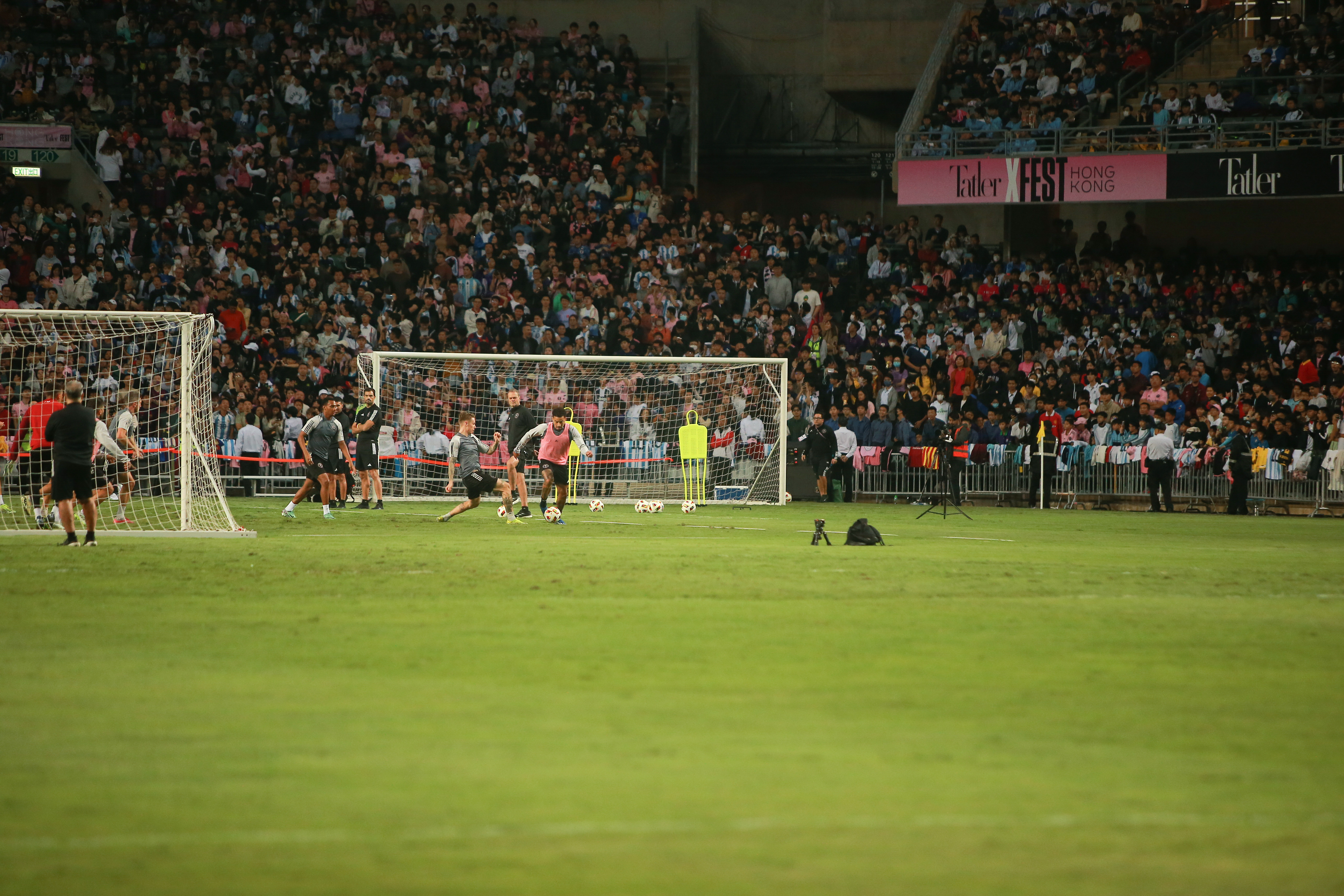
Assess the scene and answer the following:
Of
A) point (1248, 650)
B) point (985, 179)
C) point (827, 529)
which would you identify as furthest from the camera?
point (985, 179)

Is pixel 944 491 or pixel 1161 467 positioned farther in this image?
pixel 1161 467

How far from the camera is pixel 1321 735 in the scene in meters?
7.11

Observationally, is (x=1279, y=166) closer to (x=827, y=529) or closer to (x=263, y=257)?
(x=827, y=529)

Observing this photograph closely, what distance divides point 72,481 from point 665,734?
1097cm

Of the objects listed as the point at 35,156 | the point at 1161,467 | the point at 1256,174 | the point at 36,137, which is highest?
the point at 36,137

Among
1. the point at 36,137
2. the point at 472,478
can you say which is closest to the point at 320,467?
the point at 472,478

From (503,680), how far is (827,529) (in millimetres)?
13317

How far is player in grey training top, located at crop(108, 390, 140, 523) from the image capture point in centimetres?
2034

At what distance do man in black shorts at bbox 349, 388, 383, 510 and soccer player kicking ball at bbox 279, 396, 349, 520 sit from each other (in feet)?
4.04

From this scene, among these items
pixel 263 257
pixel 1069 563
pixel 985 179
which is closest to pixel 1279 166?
pixel 985 179

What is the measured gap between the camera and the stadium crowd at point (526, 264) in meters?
30.2

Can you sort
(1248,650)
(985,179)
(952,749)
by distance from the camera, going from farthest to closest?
1. (985,179)
2. (1248,650)
3. (952,749)

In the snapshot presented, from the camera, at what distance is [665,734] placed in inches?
276

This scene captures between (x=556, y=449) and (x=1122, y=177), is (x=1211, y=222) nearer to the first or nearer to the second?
(x=1122, y=177)
